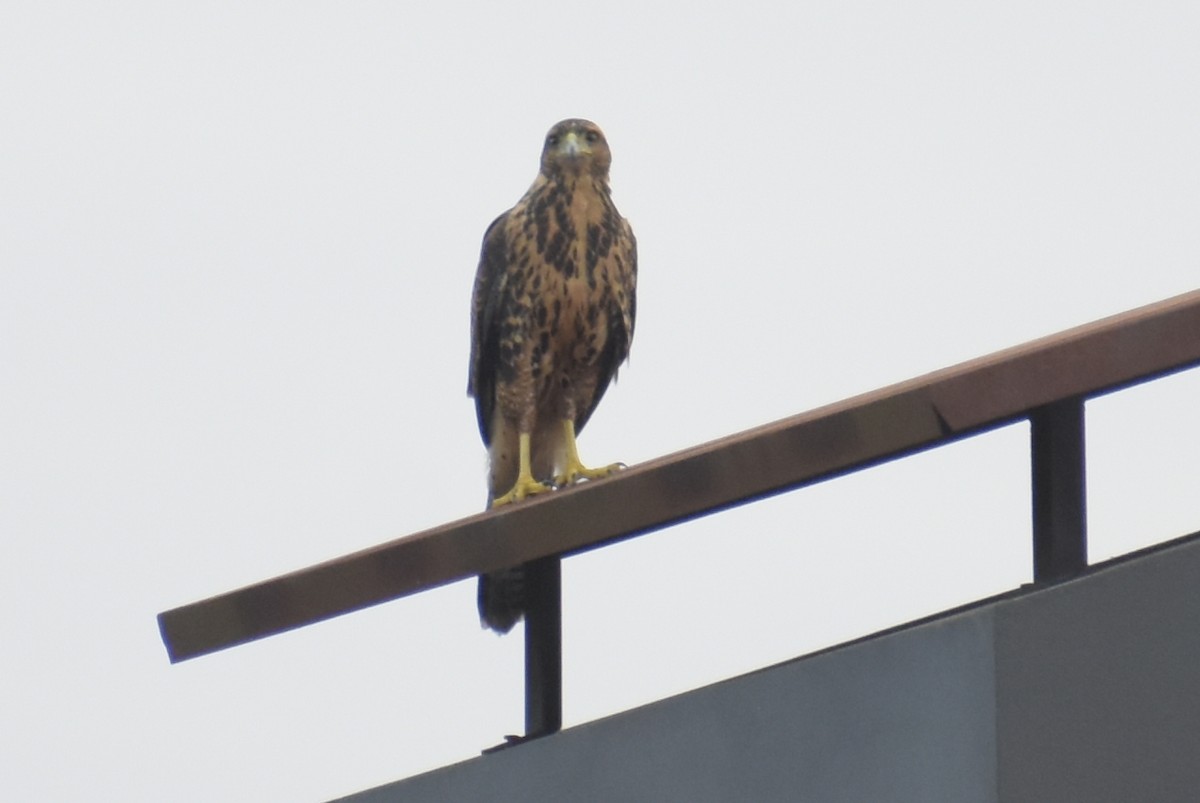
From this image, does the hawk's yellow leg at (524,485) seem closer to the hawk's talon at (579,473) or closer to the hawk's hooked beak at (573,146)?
the hawk's talon at (579,473)

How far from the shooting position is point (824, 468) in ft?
13.0

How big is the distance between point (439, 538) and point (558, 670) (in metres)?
0.45

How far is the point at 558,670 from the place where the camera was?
494 centimetres

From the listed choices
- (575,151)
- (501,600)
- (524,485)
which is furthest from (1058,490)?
(575,151)

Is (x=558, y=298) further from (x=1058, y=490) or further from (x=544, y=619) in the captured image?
(x=1058, y=490)

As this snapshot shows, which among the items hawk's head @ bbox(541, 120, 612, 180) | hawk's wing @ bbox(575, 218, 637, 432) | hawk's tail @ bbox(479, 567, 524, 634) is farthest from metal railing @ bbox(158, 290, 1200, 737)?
hawk's head @ bbox(541, 120, 612, 180)

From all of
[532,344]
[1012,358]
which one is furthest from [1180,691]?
[532,344]

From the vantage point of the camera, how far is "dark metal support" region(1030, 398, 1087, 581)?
377 cm

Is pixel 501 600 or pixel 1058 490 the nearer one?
pixel 1058 490

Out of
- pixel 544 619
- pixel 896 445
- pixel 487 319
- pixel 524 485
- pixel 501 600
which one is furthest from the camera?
pixel 487 319

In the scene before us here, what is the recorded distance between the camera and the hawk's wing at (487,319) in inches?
271

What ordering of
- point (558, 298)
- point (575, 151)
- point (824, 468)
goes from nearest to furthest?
point (824, 468), point (558, 298), point (575, 151)

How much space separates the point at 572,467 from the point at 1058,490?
3177 mm

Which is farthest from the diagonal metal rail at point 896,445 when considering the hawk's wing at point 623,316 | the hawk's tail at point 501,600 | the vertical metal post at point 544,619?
the hawk's wing at point 623,316
